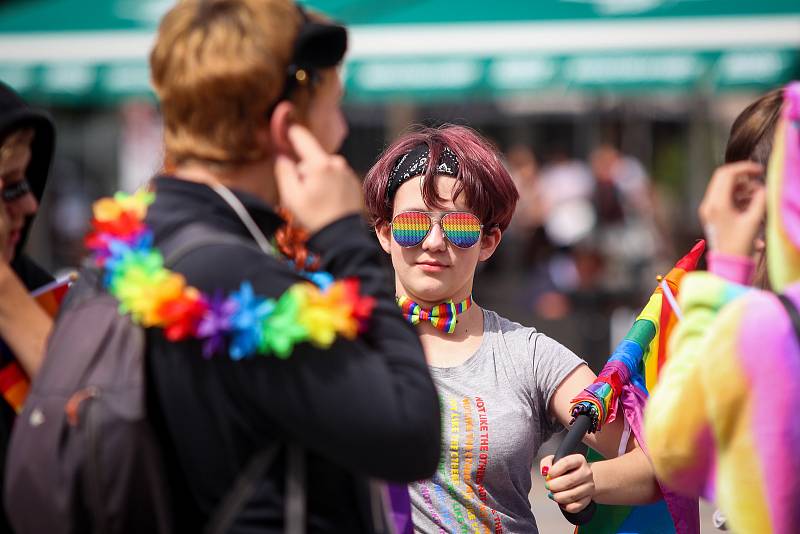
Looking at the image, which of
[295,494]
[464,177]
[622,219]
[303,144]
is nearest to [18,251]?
[303,144]

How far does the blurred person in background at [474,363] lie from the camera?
2.71 meters

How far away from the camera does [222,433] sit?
186 centimetres

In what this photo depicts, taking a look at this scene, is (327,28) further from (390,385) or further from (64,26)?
(64,26)

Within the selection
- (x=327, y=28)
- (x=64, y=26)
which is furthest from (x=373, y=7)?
(x=327, y=28)

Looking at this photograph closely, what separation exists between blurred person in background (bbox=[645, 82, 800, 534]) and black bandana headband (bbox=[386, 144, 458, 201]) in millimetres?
914

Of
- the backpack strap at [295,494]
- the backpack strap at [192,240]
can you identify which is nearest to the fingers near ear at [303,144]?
the backpack strap at [192,240]

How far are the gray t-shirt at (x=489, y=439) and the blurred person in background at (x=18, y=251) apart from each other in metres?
0.99

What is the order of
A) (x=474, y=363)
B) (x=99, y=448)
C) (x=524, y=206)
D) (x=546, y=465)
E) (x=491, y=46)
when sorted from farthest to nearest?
(x=524, y=206) → (x=491, y=46) → (x=474, y=363) → (x=546, y=465) → (x=99, y=448)

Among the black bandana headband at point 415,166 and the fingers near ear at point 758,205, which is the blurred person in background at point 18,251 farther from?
the fingers near ear at point 758,205

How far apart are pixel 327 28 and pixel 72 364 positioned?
0.73 metres

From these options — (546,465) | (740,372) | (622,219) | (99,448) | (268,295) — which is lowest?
(622,219)

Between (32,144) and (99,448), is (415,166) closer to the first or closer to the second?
(32,144)

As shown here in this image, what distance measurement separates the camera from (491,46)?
8.96 meters

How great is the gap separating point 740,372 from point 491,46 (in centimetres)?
735
